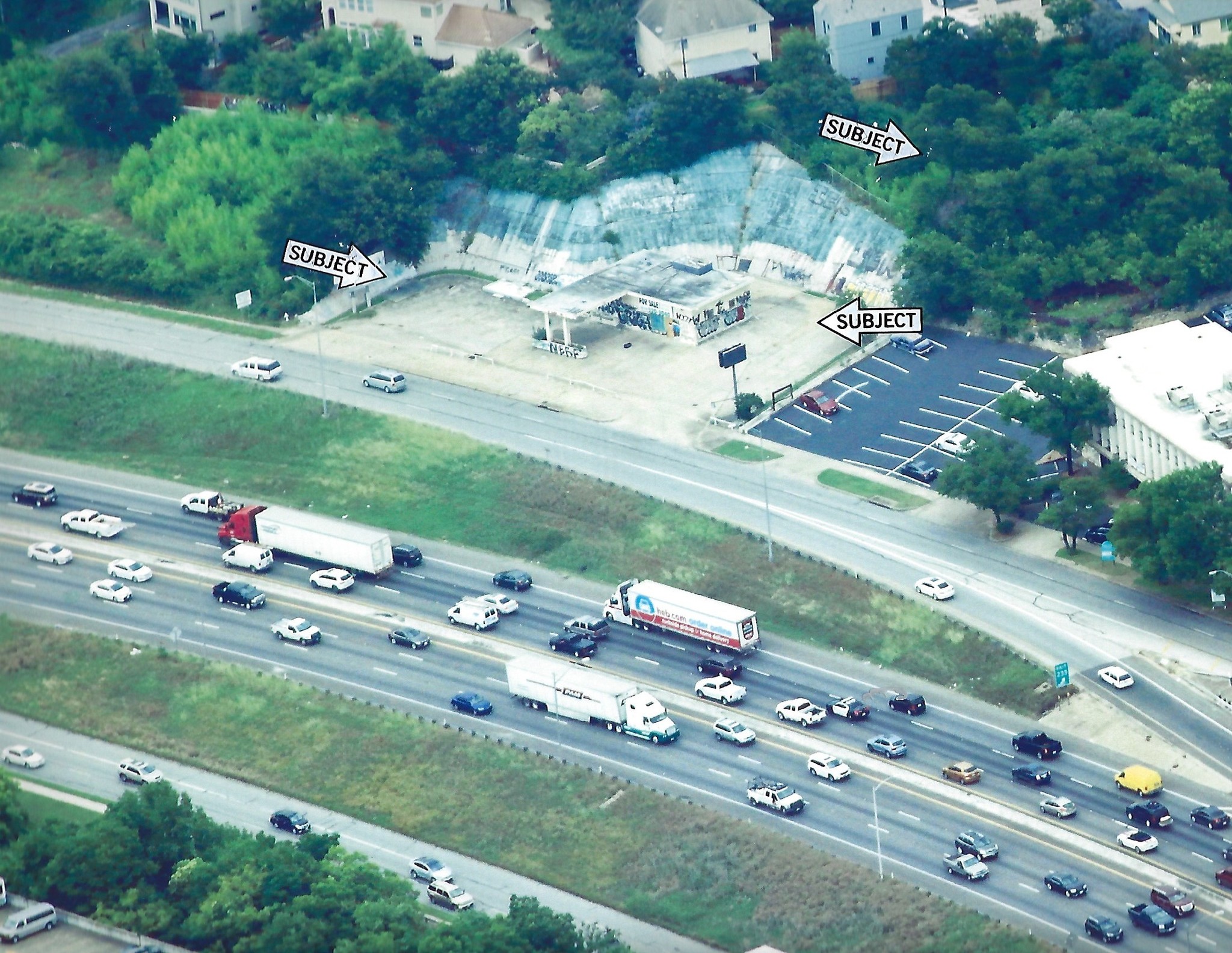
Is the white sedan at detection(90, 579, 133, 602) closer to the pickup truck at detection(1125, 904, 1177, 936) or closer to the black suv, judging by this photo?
the black suv

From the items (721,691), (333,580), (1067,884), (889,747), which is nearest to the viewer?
(1067,884)

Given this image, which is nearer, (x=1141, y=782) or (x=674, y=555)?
(x=1141, y=782)

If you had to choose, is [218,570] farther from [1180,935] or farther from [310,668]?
[1180,935]

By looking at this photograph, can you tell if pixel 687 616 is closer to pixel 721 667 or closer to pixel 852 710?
pixel 721 667

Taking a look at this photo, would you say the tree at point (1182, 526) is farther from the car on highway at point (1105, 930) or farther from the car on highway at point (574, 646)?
the car on highway at point (574, 646)

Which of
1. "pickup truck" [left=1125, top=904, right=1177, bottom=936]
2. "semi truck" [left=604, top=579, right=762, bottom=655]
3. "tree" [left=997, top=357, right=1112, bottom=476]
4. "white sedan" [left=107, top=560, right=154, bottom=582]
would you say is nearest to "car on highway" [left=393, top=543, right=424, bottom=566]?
"semi truck" [left=604, top=579, right=762, bottom=655]

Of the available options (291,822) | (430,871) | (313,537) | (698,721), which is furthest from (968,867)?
(313,537)
